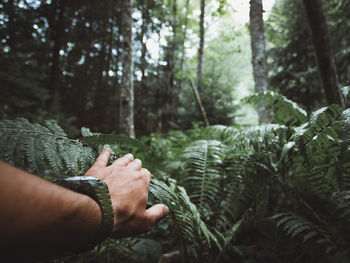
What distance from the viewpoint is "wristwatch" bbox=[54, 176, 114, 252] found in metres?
0.63

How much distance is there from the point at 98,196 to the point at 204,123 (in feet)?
18.4

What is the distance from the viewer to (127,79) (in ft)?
15.0

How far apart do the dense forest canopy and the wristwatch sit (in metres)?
0.26

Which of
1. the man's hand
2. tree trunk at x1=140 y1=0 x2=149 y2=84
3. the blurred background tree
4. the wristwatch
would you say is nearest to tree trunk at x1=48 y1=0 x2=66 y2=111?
the blurred background tree

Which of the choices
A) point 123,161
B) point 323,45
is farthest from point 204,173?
point 323,45

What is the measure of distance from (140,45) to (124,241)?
37.1 feet

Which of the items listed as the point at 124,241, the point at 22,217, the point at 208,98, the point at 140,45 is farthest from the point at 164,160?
the point at 140,45

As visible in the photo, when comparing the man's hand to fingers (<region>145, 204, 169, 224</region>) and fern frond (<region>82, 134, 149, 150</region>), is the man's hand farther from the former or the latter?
fern frond (<region>82, 134, 149, 150</region>)

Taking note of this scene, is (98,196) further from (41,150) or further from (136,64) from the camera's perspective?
(136,64)

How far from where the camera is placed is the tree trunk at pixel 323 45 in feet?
6.67

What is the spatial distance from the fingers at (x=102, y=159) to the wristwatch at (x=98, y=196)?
264 mm

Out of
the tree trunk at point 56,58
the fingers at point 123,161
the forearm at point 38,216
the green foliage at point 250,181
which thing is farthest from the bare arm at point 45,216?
the tree trunk at point 56,58

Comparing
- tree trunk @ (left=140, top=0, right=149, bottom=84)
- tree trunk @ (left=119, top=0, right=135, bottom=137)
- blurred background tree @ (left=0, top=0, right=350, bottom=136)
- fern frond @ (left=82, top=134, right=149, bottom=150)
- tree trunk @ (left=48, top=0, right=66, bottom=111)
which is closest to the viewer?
fern frond @ (left=82, top=134, right=149, bottom=150)

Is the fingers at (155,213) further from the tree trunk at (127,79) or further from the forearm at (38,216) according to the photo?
the tree trunk at (127,79)
